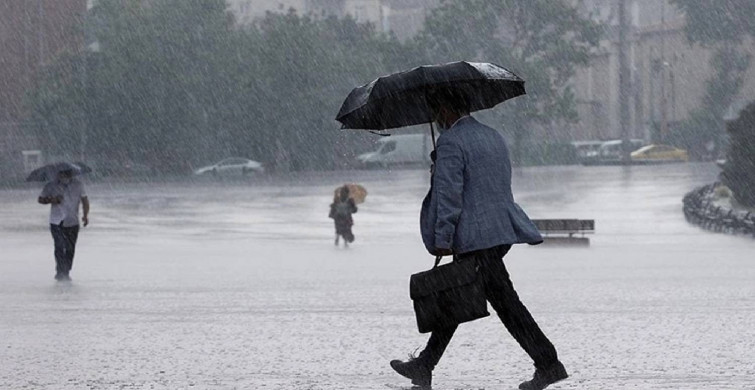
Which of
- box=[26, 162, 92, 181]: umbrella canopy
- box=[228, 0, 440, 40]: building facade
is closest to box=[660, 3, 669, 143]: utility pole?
box=[228, 0, 440, 40]: building facade

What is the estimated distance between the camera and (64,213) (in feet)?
59.1

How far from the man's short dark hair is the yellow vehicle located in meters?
69.9

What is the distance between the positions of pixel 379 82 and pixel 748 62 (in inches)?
3317

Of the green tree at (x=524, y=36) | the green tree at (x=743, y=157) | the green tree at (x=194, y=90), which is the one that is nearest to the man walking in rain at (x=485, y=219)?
the green tree at (x=743, y=157)

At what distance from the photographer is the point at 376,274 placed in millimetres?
18859

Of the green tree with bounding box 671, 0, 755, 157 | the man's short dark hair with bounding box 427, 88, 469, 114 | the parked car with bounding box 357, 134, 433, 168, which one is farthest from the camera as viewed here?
the green tree with bounding box 671, 0, 755, 157

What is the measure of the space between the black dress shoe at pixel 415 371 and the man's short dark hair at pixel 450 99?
4.53 ft

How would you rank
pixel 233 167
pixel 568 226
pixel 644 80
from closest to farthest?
pixel 568 226
pixel 233 167
pixel 644 80

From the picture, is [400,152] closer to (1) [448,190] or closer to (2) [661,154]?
(2) [661,154]

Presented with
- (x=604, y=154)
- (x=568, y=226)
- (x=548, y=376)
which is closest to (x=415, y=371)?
(x=548, y=376)

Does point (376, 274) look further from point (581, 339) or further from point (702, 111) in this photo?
point (702, 111)

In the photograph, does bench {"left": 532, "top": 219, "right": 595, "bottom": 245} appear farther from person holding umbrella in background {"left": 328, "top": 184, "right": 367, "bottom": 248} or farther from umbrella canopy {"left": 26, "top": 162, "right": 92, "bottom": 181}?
umbrella canopy {"left": 26, "top": 162, "right": 92, "bottom": 181}

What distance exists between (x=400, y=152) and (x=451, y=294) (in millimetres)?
69592

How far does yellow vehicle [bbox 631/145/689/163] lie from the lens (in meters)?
77.8
